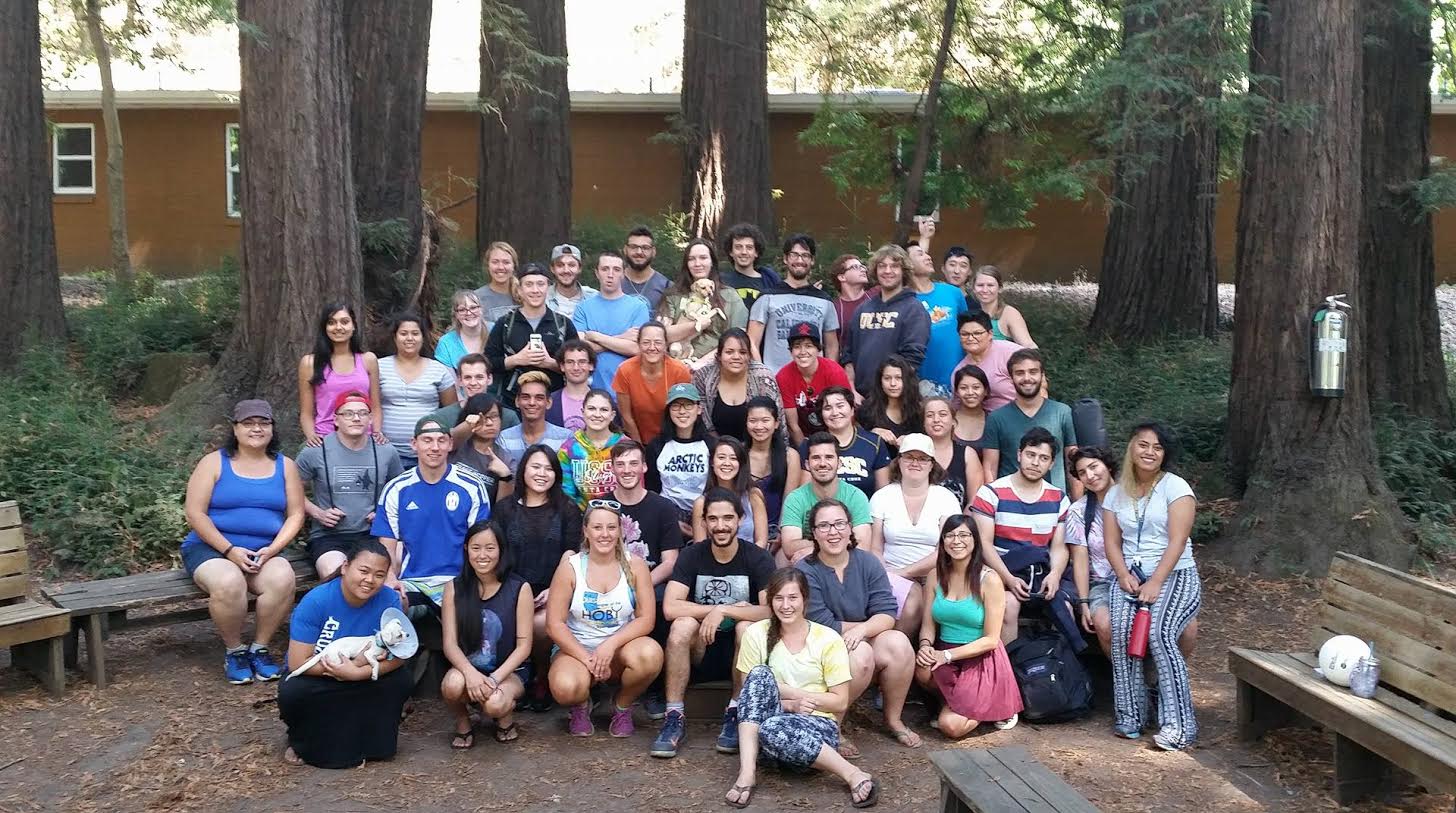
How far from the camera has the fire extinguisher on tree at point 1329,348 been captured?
27.1 ft

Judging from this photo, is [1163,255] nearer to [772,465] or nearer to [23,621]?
[772,465]

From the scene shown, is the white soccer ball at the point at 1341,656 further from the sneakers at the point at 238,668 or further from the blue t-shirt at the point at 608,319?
the sneakers at the point at 238,668

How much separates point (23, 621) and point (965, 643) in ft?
14.2

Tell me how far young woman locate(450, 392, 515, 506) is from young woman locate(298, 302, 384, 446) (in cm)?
57

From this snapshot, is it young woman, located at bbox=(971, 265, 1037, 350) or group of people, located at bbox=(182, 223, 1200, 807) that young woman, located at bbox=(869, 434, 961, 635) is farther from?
young woman, located at bbox=(971, 265, 1037, 350)

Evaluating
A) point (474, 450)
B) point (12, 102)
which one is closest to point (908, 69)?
point (12, 102)

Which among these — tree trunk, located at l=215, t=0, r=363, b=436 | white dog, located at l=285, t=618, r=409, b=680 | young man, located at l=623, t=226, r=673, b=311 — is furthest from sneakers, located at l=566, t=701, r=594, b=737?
tree trunk, located at l=215, t=0, r=363, b=436

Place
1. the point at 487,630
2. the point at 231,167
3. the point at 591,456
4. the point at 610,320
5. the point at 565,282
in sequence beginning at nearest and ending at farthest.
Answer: the point at 487,630 → the point at 591,456 → the point at 610,320 → the point at 565,282 → the point at 231,167

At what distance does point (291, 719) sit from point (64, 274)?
1668cm

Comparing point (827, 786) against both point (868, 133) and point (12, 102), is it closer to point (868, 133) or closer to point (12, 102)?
point (12, 102)

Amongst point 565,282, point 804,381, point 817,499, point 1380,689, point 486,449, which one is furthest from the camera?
point 565,282

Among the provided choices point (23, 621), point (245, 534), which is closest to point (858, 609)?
point (245, 534)

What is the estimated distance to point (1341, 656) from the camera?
566 centimetres

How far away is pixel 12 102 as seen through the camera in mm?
11156
